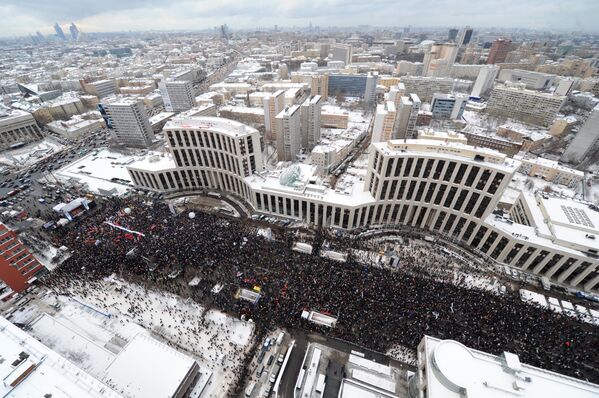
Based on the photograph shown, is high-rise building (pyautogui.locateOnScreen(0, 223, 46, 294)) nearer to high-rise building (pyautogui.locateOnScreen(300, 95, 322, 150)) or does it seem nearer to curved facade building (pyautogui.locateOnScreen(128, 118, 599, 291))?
curved facade building (pyautogui.locateOnScreen(128, 118, 599, 291))

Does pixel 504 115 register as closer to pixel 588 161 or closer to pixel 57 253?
pixel 588 161

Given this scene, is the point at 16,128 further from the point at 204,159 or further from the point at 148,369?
the point at 148,369

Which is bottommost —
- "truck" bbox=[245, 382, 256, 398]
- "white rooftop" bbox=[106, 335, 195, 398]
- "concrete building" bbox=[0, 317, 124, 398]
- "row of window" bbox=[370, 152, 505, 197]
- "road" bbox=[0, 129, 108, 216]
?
"road" bbox=[0, 129, 108, 216]

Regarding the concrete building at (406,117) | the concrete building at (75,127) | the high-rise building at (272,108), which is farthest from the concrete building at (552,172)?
the concrete building at (75,127)

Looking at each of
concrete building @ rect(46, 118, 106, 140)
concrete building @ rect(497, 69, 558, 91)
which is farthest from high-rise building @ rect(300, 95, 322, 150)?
concrete building @ rect(497, 69, 558, 91)

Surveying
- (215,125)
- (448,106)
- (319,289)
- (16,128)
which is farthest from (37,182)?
(448,106)

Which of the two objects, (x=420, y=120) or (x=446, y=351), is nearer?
(x=446, y=351)

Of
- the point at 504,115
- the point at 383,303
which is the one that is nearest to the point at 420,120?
the point at 504,115
